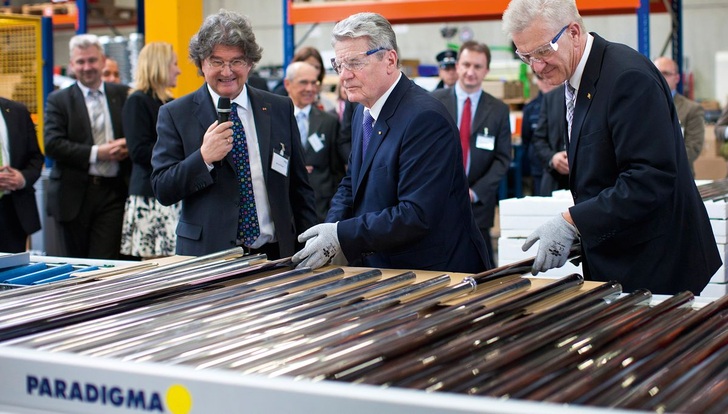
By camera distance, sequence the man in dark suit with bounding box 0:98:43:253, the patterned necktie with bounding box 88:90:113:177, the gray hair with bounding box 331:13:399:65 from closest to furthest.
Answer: the gray hair with bounding box 331:13:399:65 < the man in dark suit with bounding box 0:98:43:253 < the patterned necktie with bounding box 88:90:113:177

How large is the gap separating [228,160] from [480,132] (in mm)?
2662

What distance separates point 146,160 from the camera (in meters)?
5.02

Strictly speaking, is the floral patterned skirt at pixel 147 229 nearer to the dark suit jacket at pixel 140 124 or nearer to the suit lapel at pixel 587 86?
the dark suit jacket at pixel 140 124

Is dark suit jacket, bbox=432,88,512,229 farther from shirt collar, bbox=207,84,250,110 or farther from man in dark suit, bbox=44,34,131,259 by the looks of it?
shirt collar, bbox=207,84,250,110

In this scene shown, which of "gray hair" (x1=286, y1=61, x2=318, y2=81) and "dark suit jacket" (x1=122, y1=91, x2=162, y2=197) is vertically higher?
"gray hair" (x1=286, y1=61, x2=318, y2=81)

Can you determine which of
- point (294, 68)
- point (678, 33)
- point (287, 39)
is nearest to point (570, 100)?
point (294, 68)

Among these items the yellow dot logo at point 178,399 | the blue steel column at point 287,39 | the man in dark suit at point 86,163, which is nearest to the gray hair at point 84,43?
the man in dark suit at point 86,163

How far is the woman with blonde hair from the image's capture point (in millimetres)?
5023

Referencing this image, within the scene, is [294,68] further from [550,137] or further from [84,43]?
[550,137]

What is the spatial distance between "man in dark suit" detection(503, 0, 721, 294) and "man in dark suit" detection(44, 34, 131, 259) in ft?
12.0

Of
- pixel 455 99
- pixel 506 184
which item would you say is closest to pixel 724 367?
pixel 455 99

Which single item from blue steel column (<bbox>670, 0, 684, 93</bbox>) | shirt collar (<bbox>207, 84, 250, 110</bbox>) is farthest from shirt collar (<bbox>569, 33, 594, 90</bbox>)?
blue steel column (<bbox>670, 0, 684, 93</bbox>)

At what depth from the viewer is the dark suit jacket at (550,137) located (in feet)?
19.7

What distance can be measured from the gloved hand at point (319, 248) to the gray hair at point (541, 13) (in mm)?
755
